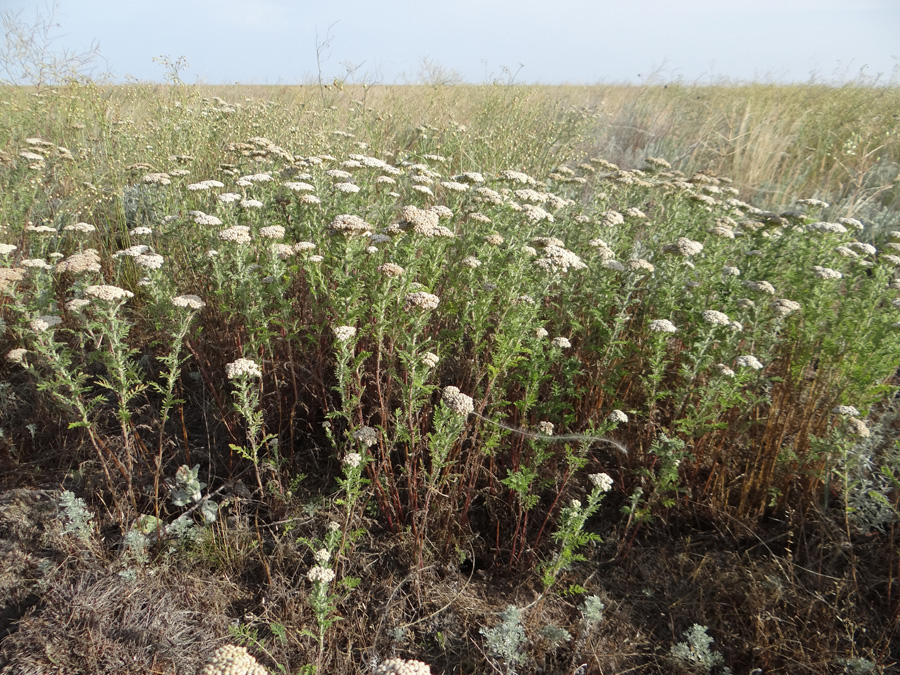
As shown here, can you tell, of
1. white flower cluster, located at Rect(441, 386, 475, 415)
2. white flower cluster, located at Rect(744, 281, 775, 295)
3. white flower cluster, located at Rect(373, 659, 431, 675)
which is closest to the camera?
white flower cluster, located at Rect(373, 659, 431, 675)

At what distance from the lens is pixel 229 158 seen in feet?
17.6

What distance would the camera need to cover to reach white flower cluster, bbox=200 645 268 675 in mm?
1376

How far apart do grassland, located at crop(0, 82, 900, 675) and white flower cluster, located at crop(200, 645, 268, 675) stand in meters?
0.53

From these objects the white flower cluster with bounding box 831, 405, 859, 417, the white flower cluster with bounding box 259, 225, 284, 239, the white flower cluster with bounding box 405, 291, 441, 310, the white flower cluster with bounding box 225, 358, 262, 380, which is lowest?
the white flower cluster with bounding box 831, 405, 859, 417

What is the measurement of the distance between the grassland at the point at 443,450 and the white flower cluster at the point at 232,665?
53 cm

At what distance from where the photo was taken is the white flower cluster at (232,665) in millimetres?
1376

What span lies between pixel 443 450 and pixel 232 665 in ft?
4.04

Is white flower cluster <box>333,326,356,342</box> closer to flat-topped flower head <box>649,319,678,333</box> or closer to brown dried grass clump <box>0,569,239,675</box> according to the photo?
brown dried grass clump <box>0,569,239,675</box>

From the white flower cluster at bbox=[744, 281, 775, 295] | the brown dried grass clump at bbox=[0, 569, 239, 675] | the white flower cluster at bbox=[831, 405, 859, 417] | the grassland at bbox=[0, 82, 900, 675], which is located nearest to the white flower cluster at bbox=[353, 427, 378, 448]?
the grassland at bbox=[0, 82, 900, 675]

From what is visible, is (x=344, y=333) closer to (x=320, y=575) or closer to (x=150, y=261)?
(x=320, y=575)

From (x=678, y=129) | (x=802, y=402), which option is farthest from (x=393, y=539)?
(x=678, y=129)

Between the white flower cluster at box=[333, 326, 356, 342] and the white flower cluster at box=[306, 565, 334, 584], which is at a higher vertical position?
the white flower cluster at box=[333, 326, 356, 342]

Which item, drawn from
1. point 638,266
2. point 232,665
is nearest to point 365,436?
point 232,665

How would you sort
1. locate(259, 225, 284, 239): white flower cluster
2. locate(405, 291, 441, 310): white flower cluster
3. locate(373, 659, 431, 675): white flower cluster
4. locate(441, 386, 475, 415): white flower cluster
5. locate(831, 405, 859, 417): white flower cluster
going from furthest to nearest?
locate(259, 225, 284, 239): white flower cluster < locate(831, 405, 859, 417): white flower cluster < locate(405, 291, 441, 310): white flower cluster < locate(441, 386, 475, 415): white flower cluster < locate(373, 659, 431, 675): white flower cluster
